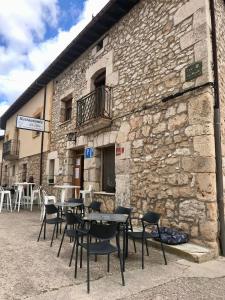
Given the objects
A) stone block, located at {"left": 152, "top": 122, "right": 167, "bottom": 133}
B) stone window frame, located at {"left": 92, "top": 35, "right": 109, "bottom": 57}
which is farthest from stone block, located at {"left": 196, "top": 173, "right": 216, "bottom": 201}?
stone window frame, located at {"left": 92, "top": 35, "right": 109, "bottom": 57}

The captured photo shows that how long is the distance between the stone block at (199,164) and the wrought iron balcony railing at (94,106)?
264 cm

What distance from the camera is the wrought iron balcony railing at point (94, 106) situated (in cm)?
670

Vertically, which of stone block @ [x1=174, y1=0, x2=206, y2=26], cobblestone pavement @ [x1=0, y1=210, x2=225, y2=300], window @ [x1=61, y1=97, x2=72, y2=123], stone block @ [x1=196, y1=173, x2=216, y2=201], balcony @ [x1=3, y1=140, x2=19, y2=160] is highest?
stone block @ [x1=174, y1=0, x2=206, y2=26]

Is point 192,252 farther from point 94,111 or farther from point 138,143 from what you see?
point 94,111

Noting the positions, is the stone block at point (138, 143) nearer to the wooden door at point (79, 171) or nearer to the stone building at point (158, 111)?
the stone building at point (158, 111)

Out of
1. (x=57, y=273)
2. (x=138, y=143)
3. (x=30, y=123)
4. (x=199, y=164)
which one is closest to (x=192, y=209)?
(x=199, y=164)

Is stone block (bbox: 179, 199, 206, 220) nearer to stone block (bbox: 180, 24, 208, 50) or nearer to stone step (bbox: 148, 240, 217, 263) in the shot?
stone step (bbox: 148, 240, 217, 263)

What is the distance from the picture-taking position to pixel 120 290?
269 cm

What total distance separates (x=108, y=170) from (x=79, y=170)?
1.70 metres

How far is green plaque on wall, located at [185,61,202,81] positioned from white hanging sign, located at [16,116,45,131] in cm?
629

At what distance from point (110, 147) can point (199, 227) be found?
335cm

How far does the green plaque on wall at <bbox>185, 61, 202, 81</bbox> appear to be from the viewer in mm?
4535

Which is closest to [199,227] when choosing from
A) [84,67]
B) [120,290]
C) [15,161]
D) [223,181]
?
[223,181]

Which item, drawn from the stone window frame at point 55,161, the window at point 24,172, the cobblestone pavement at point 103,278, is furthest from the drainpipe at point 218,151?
the window at point 24,172
